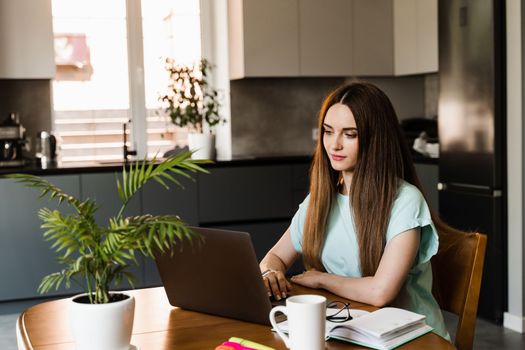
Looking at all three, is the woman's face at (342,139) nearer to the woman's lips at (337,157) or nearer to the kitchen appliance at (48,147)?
the woman's lips at (337,157)

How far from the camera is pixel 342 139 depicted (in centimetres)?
199

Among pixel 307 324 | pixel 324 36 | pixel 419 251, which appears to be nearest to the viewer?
pixel 307 324

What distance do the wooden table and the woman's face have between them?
1.19 feet

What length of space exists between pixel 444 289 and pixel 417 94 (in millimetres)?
4065

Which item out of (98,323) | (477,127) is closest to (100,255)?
(98,323)

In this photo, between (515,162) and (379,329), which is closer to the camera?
(379,329)

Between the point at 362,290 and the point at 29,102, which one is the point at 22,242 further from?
the point at 362,290

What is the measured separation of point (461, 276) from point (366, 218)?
278mm

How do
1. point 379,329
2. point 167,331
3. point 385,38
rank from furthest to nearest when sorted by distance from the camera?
point 385,38 → point 167,331 → point 379,329

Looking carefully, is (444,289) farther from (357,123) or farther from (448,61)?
(448,61)

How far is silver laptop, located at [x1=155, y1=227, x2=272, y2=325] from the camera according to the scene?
1581 mm

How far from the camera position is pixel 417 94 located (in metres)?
5.82

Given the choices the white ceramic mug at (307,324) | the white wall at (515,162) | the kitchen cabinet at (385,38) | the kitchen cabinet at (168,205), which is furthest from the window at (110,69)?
the white ceramic mug at (307,324)

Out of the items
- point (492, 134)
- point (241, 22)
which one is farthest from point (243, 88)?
point (492, 134)
